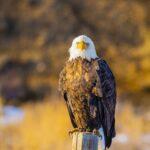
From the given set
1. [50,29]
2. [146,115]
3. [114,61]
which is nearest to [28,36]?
[50,29]

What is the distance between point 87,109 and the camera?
610cm

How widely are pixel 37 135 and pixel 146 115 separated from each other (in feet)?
10.4

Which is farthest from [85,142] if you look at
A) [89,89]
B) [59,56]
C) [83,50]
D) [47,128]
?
[59,56]

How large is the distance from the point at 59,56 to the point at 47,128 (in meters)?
5.17

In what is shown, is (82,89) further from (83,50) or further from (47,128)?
(47,128)

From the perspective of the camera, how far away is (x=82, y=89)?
19.4 feet

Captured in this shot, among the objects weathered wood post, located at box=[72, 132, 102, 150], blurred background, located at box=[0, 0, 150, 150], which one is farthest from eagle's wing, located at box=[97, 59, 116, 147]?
blurred background, located at box=[0, 0, 150, 150]

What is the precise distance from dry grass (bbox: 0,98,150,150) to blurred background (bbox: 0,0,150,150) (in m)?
0.02

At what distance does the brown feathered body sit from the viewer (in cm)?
589

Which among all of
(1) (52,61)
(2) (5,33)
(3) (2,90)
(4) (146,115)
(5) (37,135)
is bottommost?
(5) (37,135)

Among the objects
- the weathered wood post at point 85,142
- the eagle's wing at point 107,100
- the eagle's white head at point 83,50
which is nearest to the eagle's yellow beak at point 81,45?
the eagle's white head at point 83,50

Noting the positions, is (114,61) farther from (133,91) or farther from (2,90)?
(2,90)

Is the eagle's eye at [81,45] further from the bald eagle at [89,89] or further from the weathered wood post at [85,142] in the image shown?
the weathered wood post at [85,142]

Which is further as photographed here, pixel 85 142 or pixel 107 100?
pixel 107 100
